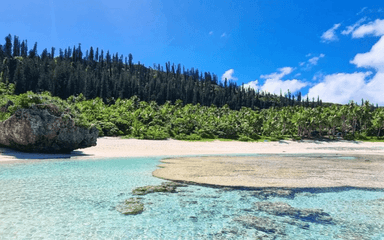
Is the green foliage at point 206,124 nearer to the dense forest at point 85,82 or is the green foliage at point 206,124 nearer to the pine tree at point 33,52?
the dense forest at point 85,82

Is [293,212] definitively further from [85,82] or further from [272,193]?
[85,82]

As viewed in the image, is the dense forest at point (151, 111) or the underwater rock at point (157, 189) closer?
the underwater rock at point (157, 189)

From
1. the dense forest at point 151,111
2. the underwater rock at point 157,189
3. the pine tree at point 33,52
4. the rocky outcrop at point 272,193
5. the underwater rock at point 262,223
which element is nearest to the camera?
the underwater rock at point 262,223

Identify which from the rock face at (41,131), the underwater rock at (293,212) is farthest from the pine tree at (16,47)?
the underwater rock at (293,212)

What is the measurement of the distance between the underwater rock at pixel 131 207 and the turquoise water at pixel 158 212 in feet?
0.88

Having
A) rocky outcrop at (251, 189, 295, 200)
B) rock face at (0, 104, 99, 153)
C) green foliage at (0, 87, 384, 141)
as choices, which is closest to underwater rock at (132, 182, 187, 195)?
rocky outcrop at (251, 189, 295, 200)

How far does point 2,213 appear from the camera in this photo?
28.1 feet

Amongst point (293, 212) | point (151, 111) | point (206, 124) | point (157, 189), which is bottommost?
point (293, 212)

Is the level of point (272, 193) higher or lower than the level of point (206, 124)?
lower

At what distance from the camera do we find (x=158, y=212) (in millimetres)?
9219

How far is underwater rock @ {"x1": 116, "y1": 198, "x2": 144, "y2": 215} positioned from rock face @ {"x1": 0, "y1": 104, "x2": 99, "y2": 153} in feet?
56.9

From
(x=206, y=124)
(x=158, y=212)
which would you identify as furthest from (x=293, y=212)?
(x=206, y=124)

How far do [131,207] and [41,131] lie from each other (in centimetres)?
1822

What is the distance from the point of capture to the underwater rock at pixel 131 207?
9100 millimetres
